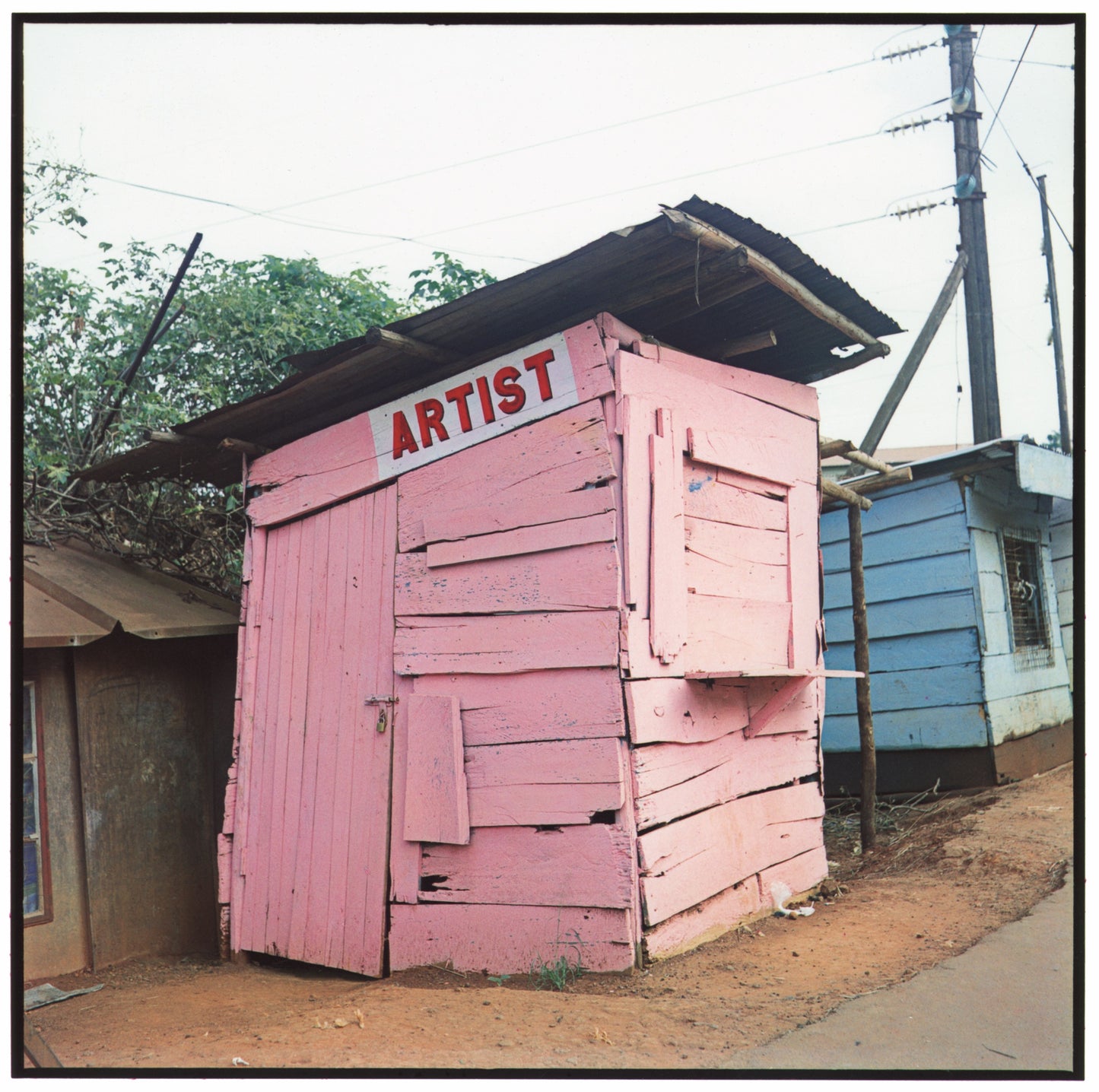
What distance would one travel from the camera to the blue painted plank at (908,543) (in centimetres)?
845

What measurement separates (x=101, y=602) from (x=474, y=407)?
9.40 feet

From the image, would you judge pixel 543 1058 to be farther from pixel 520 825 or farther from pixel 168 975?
pixel 168 975

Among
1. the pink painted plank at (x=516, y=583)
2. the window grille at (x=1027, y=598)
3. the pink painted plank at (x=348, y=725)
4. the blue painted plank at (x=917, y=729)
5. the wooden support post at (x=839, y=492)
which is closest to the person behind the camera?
the pink painted plank at (x=516, y=583)

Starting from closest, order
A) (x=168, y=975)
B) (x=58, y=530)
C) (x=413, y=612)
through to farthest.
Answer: (x=413, y=612) < (x=168, y=975) < (x=58, y=530)

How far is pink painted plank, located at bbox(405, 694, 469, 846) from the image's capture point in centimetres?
476

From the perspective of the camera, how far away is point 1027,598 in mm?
9398

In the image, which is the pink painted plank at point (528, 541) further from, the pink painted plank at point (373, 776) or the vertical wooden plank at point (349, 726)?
the vertical wooden plank at point (349, 726)

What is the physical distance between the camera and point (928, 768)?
28.2 feet

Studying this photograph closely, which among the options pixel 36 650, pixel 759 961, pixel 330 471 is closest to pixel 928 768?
pixel 759 961

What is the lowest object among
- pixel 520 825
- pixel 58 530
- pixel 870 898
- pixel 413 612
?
pixel 870 898

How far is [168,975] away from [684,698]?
3.46 m

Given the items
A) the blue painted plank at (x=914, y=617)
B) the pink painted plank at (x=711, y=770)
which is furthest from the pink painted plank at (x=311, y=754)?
the blue painted plank at (x=914, y=617)

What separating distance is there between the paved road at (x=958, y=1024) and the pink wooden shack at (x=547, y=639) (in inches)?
38.2

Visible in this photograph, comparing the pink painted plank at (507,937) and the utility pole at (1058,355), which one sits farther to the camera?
the utility pole at (1058,355)
